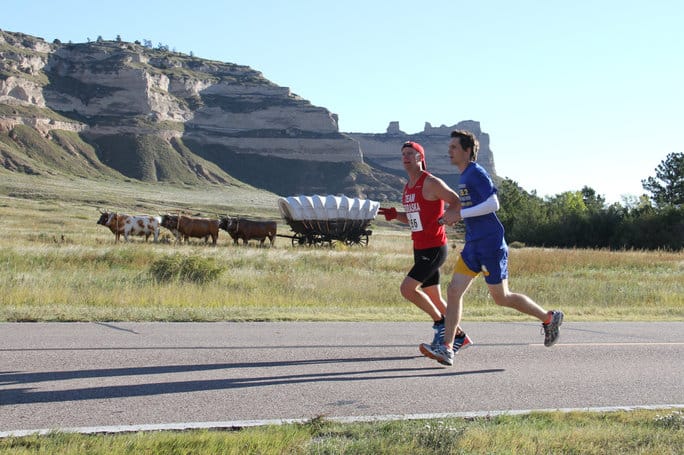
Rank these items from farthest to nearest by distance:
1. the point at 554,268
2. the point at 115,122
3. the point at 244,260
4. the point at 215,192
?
1. the point at 115,122
2. the point at 215,192
3. the point at 554,268
4. the point at 244,260

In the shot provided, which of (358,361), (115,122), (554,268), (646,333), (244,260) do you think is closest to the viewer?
(358,361)

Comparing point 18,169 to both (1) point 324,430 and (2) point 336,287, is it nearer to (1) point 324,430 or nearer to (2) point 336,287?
(2) point 336,287

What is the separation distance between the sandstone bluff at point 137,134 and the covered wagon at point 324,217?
105778 mm

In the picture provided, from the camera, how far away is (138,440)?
14.1ft

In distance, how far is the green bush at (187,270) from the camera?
16375 millimetres

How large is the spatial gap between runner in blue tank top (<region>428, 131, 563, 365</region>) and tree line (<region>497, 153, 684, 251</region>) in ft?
136

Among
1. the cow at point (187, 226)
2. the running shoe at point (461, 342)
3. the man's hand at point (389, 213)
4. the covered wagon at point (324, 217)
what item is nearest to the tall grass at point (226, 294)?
the man's hand at point (389, 213)

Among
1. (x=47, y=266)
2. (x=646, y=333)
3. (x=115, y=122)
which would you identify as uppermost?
(x=115, y=122)

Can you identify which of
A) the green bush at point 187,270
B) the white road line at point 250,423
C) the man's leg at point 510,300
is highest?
the man's leg at point 510,300

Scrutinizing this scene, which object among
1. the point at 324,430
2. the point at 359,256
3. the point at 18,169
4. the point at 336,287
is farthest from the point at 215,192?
the point at 324,430

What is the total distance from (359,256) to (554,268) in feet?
23.7

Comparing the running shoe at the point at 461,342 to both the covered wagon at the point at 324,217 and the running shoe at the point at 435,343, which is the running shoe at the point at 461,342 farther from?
the covered wagon at the point at 324,217

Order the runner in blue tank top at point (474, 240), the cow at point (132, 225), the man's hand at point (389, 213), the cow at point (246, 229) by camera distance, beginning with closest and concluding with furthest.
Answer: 1. the runner in blue tank top at point (474, 240)
2. the man's hand at point (389, 213)
3. the cow at point (132, 225)
4. the cow at point (246, 229)

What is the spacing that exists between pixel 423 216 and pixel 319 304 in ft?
19.3
